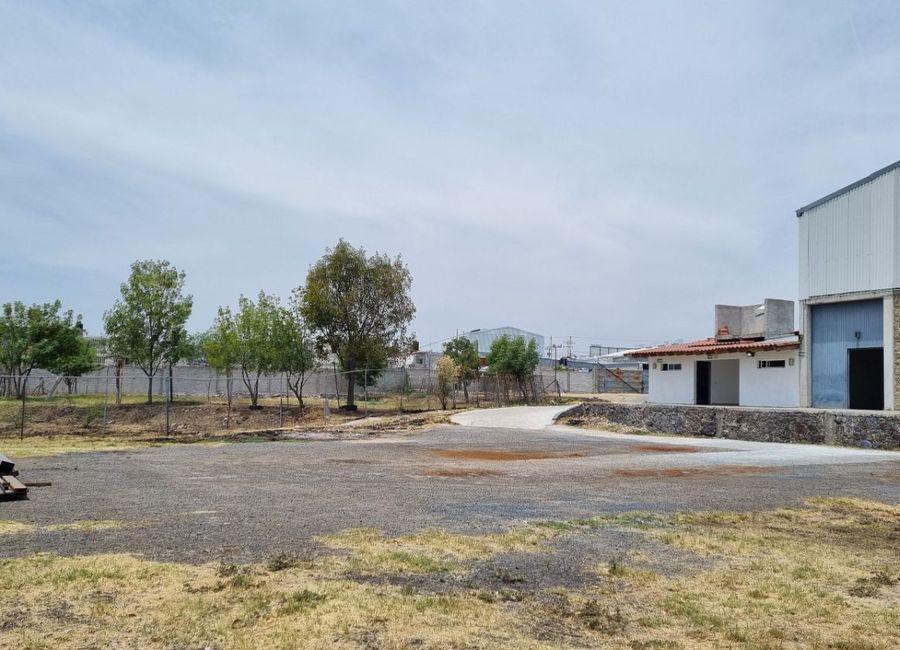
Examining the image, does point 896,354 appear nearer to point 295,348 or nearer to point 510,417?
point 510,417

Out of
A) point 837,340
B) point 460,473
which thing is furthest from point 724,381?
point 460,473

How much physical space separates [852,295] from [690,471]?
1680 cm

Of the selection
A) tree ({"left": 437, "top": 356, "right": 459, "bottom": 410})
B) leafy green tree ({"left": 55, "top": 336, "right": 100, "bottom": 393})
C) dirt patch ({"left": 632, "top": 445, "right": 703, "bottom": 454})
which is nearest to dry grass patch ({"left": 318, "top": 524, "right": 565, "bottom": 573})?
dirt patch ({"left": 632, "top": 445, "right": 703, "bottom": 454})

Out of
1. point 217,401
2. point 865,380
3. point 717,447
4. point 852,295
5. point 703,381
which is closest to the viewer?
point 717,447

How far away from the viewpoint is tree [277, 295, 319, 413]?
39219mm

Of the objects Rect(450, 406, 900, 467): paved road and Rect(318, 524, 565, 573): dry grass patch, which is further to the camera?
Rect(450, 406, 900, 467): paved road

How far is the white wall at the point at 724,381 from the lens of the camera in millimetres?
35969

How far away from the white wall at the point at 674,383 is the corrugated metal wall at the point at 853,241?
7122 millimetres

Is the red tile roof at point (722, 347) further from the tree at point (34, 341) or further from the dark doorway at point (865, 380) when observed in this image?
the tree at point (34, 341)

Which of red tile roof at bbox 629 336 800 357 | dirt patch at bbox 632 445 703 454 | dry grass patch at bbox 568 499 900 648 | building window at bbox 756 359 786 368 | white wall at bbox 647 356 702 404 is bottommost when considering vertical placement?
dirt patch at bbox 632 445 703 454

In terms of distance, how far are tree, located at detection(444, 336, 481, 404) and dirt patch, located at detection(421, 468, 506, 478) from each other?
2583 centimetres

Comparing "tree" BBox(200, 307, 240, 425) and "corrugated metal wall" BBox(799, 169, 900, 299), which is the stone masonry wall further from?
"tree" BBox(200, 307, 240, 425)

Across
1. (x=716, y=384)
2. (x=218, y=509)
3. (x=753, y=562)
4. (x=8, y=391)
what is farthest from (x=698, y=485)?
(x=8, y=391)

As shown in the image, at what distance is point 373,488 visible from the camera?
12.0m
